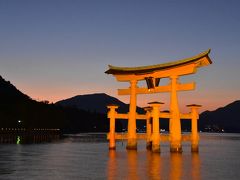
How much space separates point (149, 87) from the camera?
36906mm

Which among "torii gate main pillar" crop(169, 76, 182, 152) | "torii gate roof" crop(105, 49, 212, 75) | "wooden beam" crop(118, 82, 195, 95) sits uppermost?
"torii gate roof" crop(105, 49, 212, 75)

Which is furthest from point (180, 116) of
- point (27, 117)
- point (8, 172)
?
point (27, 117)

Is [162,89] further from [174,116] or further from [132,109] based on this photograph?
[132,109]

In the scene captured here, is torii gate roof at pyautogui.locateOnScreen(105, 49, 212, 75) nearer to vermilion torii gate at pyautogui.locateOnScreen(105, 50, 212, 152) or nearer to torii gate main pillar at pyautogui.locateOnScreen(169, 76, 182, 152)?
vermilion torii gate at pyautogui.locateOnScreen(105, 50, 212, 152)

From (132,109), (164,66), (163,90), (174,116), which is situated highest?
(164,66)

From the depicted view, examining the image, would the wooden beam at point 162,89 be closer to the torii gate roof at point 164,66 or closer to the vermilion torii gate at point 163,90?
the vermilion torii gate at point 163,90

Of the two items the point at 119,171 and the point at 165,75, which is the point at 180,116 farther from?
the point at 119,171

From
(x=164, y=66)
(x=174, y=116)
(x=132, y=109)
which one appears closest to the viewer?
(x=174, y=116)

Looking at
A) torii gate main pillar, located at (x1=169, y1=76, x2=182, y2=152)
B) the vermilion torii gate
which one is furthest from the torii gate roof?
torii gate main pillar, located at (x1=169, y1=76, x2=182, y2=152)

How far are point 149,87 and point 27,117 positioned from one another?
58.7 m

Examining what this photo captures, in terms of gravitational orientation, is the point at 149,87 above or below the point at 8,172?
above

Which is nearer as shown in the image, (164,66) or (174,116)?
(174,116)

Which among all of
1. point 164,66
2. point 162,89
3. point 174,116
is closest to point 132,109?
point 162,89

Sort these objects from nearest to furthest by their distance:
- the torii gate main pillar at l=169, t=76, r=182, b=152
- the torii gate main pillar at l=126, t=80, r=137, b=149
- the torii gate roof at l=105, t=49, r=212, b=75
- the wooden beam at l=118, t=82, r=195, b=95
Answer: the torii gate roof at l=105, t=49, r=212, b=75 → the wooden beam at l=118, t=82, r=195, b=95 → the torii gate main pillar at l=169, t=76, r=182, b=152 → the torii gate main pillar at l=126, t=80, r=137, b=149
